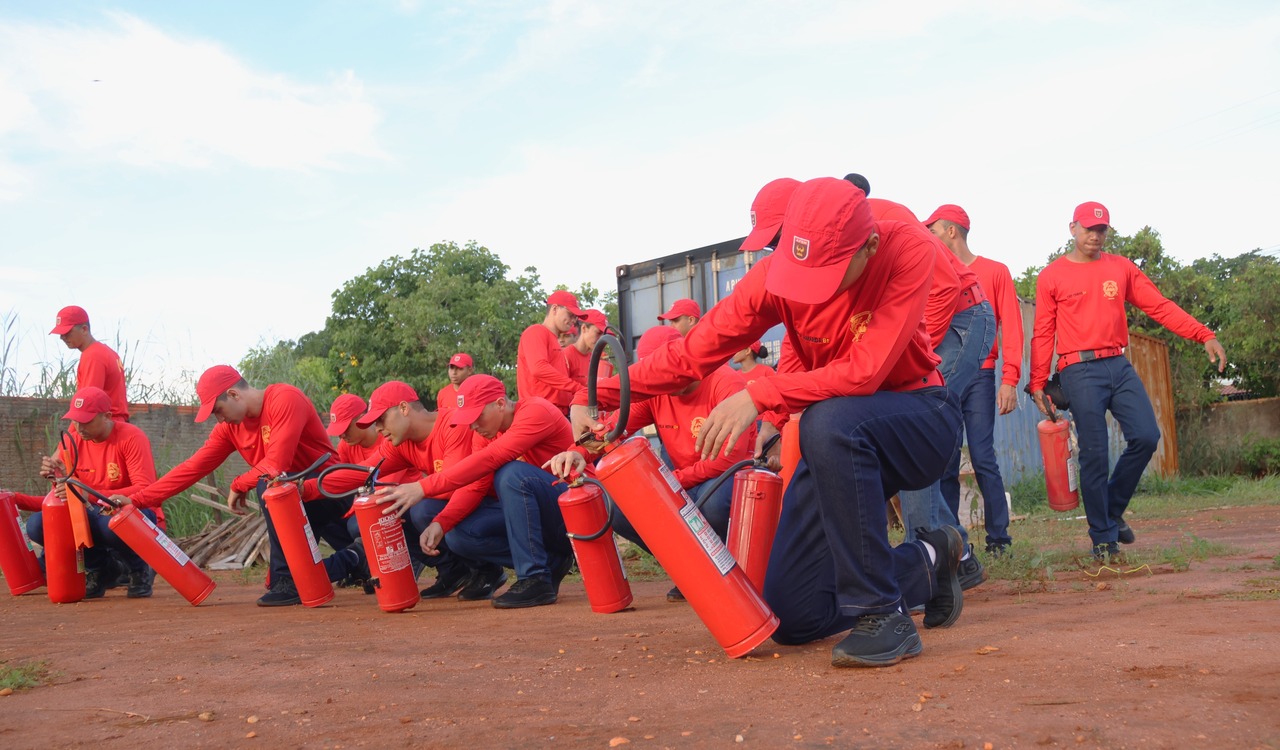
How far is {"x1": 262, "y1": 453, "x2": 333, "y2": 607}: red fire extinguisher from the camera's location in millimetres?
5422

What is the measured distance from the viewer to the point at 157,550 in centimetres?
572

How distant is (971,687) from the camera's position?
2562 mm

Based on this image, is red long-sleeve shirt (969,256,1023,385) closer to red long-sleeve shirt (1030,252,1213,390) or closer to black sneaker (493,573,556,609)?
red long-sleeve shirt (1030,252,1213,390)

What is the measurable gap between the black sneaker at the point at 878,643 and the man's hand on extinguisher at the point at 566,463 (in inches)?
49.1

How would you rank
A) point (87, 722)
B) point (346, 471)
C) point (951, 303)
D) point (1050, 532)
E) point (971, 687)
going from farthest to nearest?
point (1050, 532) → point (346, 471) → point (951, 303) → point (87, 722) → point (971, 687)

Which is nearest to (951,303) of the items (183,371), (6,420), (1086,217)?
(1086,217)

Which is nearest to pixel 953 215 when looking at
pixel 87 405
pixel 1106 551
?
pixel 1106 551

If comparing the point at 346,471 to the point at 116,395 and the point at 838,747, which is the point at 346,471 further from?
the point at 838,747

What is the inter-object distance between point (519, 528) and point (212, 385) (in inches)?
77.4

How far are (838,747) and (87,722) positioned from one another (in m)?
1.91

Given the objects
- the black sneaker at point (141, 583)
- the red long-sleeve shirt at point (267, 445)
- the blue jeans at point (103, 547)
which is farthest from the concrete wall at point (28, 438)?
the red long-sleeve shirt at point (267, 445)

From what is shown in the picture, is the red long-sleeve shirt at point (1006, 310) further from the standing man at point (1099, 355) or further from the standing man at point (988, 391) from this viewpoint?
the standing man at point (1099, 355)

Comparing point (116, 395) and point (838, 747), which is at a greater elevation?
point (116, 395)

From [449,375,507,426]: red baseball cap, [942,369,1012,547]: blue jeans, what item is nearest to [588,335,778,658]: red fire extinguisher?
[449,375,507,426]: red baseball cap
